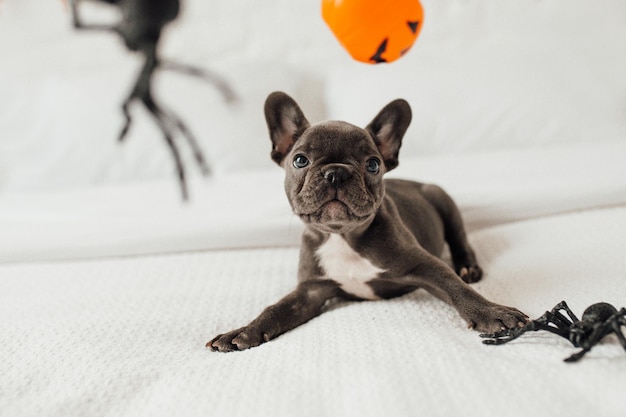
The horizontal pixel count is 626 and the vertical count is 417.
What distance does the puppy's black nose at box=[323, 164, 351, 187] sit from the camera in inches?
48.9

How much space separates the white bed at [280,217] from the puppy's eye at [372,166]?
31 centimetres

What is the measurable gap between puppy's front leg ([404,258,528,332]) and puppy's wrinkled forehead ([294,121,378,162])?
0.31 metres

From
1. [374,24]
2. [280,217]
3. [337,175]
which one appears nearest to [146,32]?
[374,24]

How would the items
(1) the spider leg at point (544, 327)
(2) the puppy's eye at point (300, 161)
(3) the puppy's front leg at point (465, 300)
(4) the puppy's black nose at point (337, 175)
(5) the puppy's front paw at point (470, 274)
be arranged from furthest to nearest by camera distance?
(5) the puppy's front paw at point (470, 274), (2) the puppy's eye at point (300, 161), (4) the puppy's black nose at point (337, 175), (3) the puppy's front leg at point (465, 300), (1) the spider leg at point (544, 327)

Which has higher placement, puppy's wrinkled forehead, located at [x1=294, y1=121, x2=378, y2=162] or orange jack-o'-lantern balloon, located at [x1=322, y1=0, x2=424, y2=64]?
orange jack-o'-lantern balloon, located at [x1=322, y1=0, x2=424, y2=64]

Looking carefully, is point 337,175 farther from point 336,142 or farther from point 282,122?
point 282,122

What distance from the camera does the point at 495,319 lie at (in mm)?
1144

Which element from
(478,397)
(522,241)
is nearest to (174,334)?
(478,397)

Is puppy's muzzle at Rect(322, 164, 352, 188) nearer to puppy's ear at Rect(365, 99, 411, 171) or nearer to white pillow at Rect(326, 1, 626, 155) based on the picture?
puppy's ear at Rect(365, 99, 411, 171)

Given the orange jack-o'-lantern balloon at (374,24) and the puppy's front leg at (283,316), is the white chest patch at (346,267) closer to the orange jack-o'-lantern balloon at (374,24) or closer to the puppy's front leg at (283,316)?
the puppy's front leg at (283,316)

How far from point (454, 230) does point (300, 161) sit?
61 cm

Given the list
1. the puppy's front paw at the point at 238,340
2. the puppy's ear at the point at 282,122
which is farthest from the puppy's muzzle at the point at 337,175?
the puppy's front paw at the point at 238,340

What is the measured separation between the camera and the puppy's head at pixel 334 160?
4.13 ft

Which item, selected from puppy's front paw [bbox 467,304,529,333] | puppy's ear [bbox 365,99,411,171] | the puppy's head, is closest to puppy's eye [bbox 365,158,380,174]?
the puppy's head
